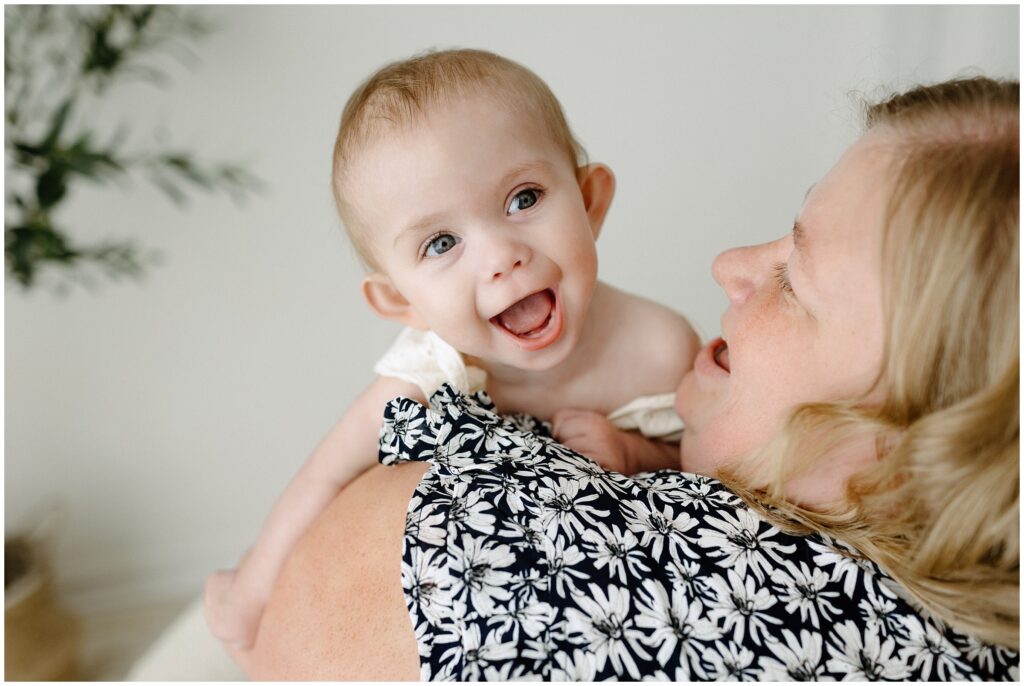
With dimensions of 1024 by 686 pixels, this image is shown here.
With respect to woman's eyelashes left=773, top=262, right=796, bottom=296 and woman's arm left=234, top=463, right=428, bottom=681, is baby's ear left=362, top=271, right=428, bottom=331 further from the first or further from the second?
woman's eyelashes left=773, top=262, right=796, bottom=296

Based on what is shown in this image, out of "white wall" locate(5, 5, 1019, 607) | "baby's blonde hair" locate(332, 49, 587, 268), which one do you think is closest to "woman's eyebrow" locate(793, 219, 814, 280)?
"baby's blonde hair" locate(332, 49, 587, 268)

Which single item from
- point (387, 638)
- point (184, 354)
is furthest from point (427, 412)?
point (184, 354)

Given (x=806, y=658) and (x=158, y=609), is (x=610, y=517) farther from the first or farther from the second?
(x=158, y=609)

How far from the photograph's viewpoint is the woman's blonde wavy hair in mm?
784

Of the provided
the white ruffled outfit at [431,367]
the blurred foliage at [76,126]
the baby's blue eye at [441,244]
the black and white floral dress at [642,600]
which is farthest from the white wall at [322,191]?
the black and white floral dress at [642,600]

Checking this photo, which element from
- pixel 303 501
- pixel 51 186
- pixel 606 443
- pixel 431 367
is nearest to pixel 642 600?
pixel 606 443

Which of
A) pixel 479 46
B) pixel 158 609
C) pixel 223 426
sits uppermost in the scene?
pixel 479 46

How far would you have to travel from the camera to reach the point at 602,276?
2465 millimetres

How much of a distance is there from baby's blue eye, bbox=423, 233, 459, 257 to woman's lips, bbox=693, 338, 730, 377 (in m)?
0.37

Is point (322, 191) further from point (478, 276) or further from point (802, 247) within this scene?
point (802, 247)

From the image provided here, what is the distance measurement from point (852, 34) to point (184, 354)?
2047mm

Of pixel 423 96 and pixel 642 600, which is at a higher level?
pixel 423 96

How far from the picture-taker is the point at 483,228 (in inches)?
41.5

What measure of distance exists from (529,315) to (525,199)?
0.49 feet
